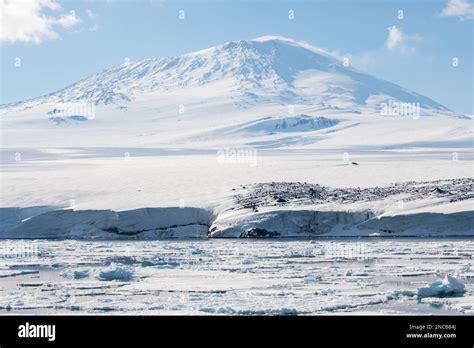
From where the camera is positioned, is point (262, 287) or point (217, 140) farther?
point (217, 140)

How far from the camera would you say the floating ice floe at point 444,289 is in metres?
18.8

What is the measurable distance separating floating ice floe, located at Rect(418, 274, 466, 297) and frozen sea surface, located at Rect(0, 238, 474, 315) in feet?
0.71

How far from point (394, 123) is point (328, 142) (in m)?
26.7

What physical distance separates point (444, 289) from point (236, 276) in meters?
5.95

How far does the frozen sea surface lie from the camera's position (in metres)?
17.5

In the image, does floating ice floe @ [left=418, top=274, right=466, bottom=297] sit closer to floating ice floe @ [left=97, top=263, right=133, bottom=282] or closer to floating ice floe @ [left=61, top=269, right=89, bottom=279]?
floating ice floe @ [left=97, top=263, right=133, bottom=282]

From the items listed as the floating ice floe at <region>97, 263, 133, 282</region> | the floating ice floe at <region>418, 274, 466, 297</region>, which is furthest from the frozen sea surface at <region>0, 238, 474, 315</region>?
the floating ice floe at <region>418, 274, 466, 297</region>

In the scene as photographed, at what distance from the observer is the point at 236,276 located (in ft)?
73.4

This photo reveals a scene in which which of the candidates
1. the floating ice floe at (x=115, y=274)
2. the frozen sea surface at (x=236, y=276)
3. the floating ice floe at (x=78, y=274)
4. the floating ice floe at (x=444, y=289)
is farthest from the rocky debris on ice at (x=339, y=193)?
the floating ice floe at (x=444, y=289)

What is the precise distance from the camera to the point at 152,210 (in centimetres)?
3788

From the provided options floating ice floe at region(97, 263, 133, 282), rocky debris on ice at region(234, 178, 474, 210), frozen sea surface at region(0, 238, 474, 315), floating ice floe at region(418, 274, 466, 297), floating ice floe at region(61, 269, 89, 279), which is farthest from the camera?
rocky debris on ice at region(234, 178, 474, 210)

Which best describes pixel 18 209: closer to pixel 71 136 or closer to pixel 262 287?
pixel 262 287

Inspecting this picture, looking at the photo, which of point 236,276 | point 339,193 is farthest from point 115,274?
point 339,193
